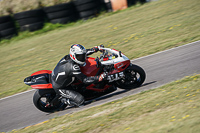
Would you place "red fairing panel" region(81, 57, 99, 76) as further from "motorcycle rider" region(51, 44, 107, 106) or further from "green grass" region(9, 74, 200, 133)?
"green grass" region(9, 74, 200, 133)

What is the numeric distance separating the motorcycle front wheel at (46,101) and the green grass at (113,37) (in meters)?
2.53

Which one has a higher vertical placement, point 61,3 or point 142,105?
point 61,3

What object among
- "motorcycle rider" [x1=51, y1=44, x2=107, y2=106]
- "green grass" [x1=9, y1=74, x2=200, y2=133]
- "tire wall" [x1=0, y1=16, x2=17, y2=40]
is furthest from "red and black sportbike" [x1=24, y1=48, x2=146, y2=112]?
"tire wall" [x1=0, y1=16, x2=17, y2=40]

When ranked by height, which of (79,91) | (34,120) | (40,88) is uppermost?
(40,88)

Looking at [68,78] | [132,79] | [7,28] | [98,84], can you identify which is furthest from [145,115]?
[7,28]

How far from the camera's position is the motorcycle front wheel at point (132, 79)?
6.33 meters

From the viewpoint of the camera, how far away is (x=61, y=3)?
1688 centimetres

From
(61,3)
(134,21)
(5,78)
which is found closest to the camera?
(5,78)

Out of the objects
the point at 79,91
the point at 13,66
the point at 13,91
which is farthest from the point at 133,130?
the point at 13,66

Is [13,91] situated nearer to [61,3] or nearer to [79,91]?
[79,91]

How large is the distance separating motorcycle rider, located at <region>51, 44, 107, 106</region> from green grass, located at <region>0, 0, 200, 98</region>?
3040 mm

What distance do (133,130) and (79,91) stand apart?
8.19 feet

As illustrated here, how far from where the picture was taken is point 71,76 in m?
6.05

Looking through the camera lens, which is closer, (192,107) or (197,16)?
(192,107)
